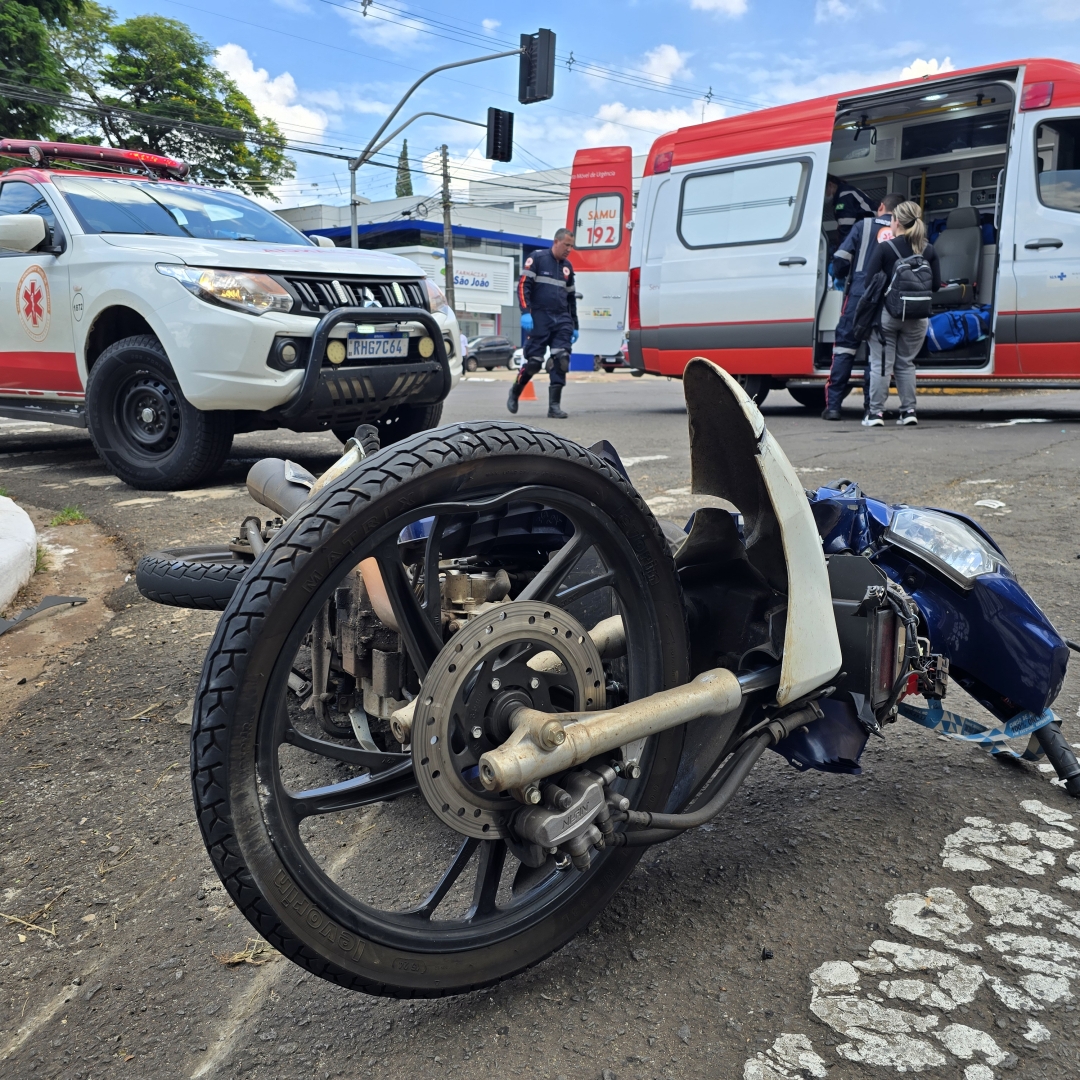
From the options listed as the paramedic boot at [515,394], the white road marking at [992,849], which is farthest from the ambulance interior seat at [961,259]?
the white road marking at [992,849]

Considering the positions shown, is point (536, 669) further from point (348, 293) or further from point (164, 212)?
point (164, 212)

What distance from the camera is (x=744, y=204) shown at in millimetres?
9023

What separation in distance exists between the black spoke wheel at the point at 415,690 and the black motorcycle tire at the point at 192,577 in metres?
0.56

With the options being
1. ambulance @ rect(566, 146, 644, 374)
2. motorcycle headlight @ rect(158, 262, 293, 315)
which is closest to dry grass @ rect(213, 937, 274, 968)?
motorcycle headlight @ rect(158, 262, 293, 315)

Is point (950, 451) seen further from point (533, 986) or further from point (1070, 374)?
point (533, 986)

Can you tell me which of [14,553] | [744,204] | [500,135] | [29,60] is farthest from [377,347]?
[29,60]

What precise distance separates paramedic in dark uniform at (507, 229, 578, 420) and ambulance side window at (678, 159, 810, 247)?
1300 millimetres

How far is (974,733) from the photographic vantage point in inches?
80.4

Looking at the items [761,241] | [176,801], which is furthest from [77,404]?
[761,241]

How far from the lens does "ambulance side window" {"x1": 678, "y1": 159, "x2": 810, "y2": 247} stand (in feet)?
28.7

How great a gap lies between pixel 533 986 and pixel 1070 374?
25.8 ft

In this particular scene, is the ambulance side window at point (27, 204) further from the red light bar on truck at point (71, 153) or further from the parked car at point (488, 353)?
the parked car at point (488, 353)

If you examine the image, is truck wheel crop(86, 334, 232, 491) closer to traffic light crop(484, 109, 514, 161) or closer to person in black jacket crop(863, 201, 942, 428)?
person in black jacket crop(863, 201, 942, 428)

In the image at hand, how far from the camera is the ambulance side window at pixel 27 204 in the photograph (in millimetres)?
5484
